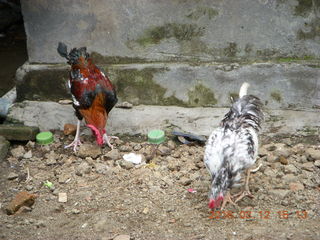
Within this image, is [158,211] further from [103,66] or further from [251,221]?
[103,66]

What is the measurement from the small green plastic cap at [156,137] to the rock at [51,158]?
1299 millimetres

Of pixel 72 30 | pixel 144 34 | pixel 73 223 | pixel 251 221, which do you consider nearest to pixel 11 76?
pixel 72 30

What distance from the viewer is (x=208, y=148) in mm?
4852

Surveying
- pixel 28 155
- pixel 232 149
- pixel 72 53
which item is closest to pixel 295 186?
pixel 232 149

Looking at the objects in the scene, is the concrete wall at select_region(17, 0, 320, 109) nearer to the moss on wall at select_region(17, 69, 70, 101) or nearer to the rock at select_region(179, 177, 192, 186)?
the moss on wall at select_region(17, 69, 70, 101)

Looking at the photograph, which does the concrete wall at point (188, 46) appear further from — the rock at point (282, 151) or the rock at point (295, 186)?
the rock at point (295, 186)

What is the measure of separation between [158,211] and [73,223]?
0.92 m

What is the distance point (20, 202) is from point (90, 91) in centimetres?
181

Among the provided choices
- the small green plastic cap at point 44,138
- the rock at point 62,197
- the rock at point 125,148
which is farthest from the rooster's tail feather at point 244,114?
the small green plastic cap at point 44,138

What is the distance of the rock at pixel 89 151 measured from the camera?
19.8 ft

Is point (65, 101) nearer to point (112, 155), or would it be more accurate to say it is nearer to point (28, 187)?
point (112, 155)

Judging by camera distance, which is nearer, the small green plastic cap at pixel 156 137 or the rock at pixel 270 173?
the rock at pixel 270 173

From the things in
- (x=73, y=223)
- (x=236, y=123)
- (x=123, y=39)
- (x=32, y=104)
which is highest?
(x=123, y=39)

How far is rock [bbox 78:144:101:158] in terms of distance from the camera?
6.04 m
